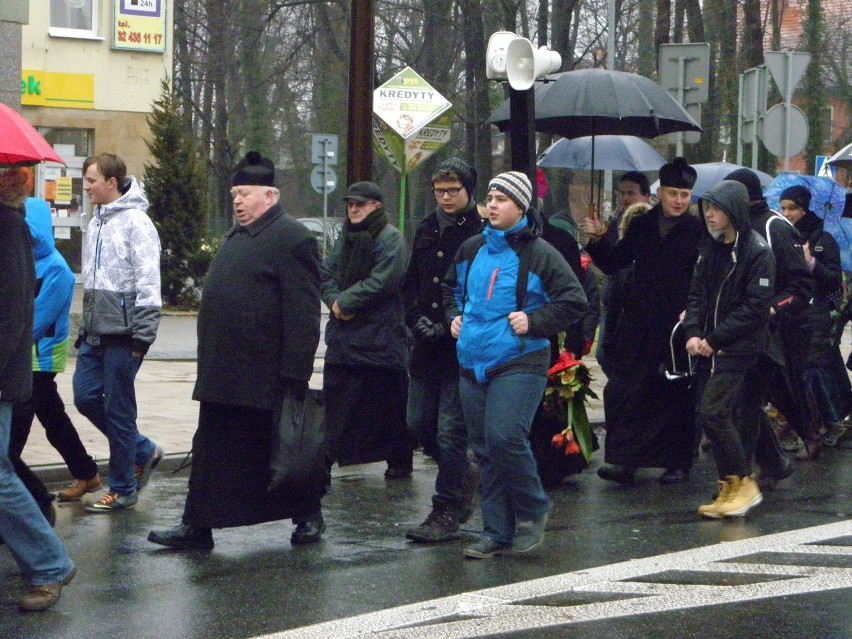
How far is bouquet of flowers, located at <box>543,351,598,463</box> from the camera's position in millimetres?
9273

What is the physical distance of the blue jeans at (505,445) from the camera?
22.9 ft

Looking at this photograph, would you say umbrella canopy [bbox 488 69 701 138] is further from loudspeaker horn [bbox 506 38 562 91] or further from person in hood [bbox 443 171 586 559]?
person in hood [bbox 443 171 586 559]

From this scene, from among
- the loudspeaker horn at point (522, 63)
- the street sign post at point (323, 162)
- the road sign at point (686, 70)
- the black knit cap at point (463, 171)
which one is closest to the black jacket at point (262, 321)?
the black knit cap at point (463, 171)

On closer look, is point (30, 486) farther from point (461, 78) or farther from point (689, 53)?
point (461, 78)

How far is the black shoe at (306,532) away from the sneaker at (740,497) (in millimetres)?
2201

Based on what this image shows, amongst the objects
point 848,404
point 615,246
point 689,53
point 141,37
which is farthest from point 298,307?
point 141,37

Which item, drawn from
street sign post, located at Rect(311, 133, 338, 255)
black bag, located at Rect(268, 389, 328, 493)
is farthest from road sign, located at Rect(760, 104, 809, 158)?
street sign post, located at Rect(311, 133, 338, 255)

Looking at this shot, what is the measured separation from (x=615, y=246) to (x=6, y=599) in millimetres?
4582

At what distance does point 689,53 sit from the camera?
14.9 metres

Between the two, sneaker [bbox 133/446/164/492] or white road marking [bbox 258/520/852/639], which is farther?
sneaker [bbox 133/446/164/492]

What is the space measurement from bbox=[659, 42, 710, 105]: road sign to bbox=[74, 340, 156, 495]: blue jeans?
7.93 m

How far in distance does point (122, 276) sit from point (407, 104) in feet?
20.3

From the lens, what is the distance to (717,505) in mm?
8398

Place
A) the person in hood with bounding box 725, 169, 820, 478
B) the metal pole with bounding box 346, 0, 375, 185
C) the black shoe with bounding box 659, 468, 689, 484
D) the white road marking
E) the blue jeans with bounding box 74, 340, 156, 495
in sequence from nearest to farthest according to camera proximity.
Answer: the white road marking < the blue jeans with bounding box 74, 340, 156, 495 < the person in hood with bounding box 725, 169, 820, 478 < the black shoe with bounding box 659, 468, 689, 484 < the metal pole with bounding box 346, 0, 375, 185
